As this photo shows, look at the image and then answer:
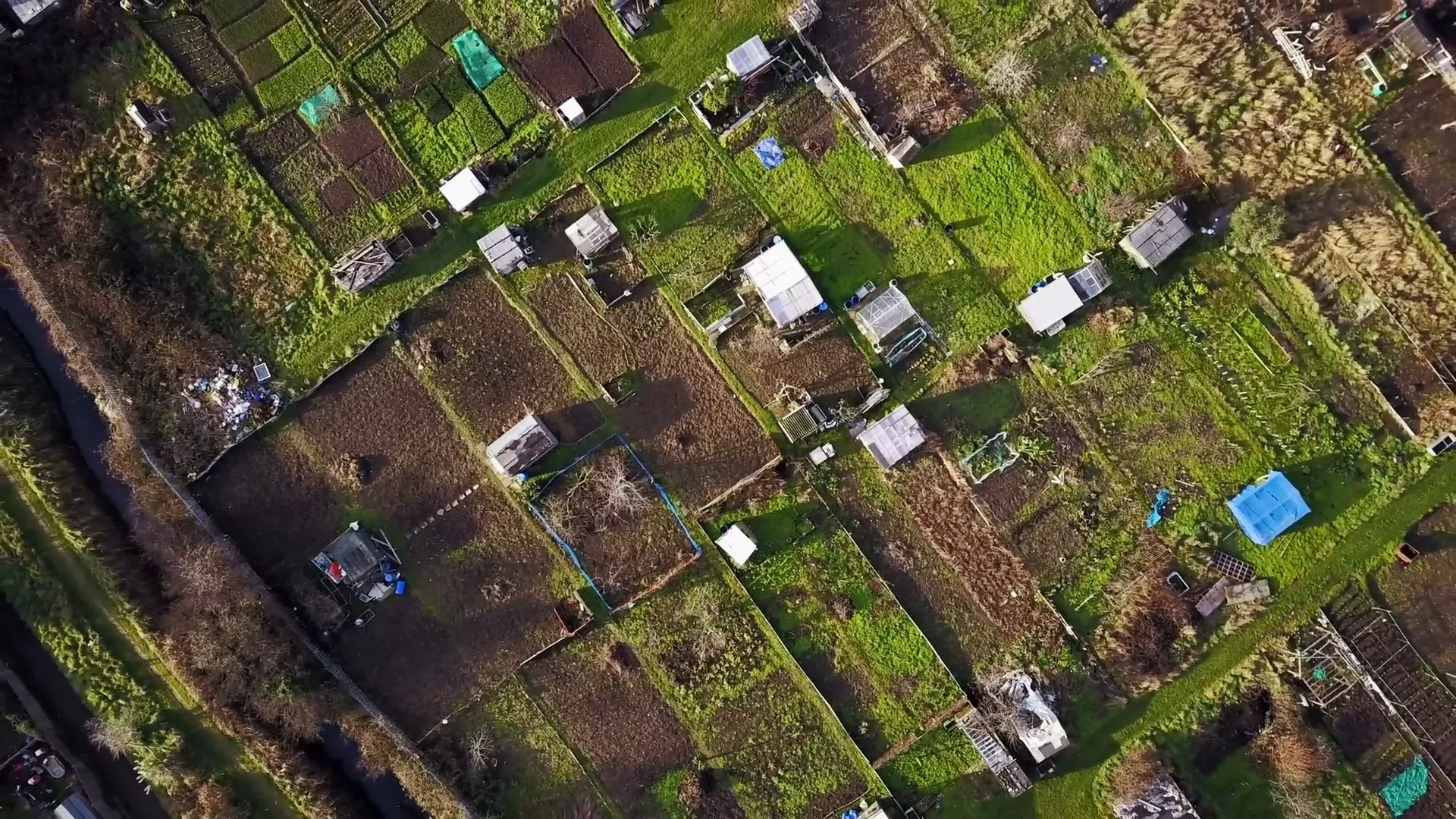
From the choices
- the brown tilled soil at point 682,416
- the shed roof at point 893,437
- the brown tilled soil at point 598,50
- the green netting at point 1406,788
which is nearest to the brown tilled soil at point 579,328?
the brown tilled soil at point 682,416

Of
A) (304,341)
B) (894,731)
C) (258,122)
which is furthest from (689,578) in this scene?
(258,122)

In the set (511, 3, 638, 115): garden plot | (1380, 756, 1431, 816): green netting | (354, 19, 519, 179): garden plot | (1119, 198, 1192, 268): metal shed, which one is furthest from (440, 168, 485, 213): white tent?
(1380, 756, 1431, 816): green netting

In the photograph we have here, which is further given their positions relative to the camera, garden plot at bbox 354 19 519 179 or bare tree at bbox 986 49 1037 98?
garden plot at bbox 354 19 519 179

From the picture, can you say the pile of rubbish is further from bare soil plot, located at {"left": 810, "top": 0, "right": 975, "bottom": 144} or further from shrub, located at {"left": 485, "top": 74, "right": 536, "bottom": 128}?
bare soil plot, located at {"left": 810, "top": 0, "right": 975, "bottom": 144}

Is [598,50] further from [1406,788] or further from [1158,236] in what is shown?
[1406,788]

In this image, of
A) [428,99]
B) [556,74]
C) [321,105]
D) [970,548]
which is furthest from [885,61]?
[321,105]
